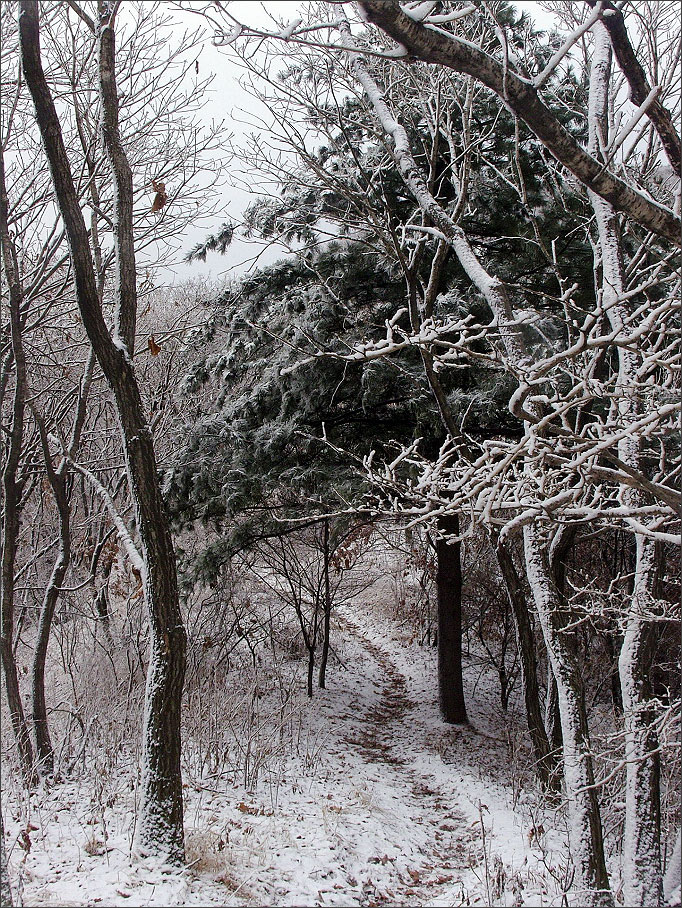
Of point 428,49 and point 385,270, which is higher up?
point 385,270

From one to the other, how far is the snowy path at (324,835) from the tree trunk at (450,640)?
470mm

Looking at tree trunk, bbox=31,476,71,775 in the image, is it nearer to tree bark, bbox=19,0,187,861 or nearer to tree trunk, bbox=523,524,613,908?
tree bark, bbox=19,0,187,861

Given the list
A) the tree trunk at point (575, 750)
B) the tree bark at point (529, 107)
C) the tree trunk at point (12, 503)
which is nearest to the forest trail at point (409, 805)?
the tree trunk at point (575, 750)

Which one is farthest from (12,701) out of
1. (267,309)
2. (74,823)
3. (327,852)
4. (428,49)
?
(428,49)

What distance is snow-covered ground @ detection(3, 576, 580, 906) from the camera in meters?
3.83

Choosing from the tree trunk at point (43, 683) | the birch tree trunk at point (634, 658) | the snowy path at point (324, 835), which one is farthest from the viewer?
the tree trunk at point (43, 683)

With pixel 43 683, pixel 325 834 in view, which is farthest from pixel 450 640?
pixel 43 683

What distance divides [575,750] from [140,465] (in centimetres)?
355

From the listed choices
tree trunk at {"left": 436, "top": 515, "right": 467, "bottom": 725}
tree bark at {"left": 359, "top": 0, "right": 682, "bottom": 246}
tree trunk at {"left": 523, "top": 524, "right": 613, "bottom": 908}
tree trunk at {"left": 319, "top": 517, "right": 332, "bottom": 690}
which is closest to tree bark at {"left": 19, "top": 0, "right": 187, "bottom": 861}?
tree trunk at {"left": 523, "top": 524, "right": 613, "bottom": 908}

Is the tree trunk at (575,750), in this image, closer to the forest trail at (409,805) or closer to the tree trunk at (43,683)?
the forest trail at (409,805)

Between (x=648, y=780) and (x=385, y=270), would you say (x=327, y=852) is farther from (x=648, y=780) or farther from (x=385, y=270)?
(x=385, y=270)

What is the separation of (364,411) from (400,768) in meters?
4.14

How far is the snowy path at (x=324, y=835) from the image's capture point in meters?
3.81

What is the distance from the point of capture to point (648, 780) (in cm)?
390
